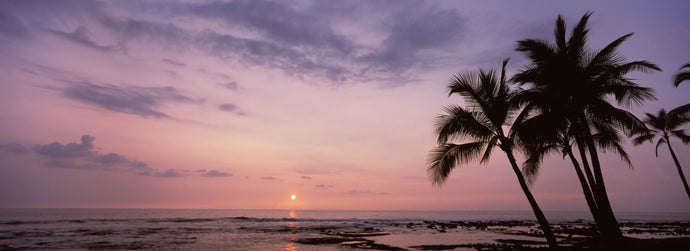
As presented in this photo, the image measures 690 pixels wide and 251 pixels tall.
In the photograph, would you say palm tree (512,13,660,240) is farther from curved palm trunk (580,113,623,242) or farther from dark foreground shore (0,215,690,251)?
dark foreground shore (0,215,690,251)

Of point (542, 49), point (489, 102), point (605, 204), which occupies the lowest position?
point (605, 204)

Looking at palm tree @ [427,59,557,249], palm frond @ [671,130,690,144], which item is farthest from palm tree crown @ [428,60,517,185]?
palm frond @ [671,130,690,144]

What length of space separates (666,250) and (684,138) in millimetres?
19517

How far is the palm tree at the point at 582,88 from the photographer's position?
12.0m

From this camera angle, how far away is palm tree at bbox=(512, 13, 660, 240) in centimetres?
1203

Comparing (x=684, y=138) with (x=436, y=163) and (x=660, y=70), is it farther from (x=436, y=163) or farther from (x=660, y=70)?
(x=436, y=163)

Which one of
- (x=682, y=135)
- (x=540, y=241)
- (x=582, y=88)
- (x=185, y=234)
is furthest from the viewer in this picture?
(x=185, y=234)

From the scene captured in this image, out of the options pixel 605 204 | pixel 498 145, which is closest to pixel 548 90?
pixel 498 145

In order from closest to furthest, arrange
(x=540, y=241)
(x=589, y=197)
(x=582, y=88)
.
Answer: (x=582, y=88), (x=589, y=197), (x=540, y=241)

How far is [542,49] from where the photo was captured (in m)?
13.3

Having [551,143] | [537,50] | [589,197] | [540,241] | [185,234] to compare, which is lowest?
[185,234]

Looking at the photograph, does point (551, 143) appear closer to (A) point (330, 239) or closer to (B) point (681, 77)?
(B) point (681, 77)

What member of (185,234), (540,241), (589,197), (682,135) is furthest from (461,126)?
(185,234)

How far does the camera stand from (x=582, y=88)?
12.2 metres
